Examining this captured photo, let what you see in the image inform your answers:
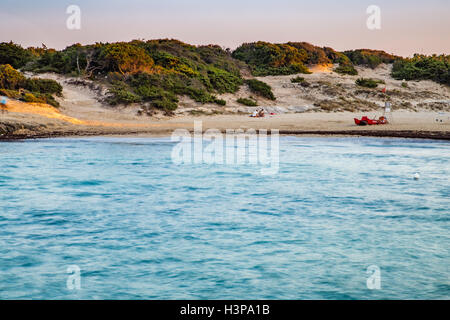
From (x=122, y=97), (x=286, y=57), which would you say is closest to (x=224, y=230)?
(x=122, y=97)

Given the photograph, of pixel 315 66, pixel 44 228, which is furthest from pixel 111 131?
pixel 315 66

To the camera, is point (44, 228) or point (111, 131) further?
point (111, 131)

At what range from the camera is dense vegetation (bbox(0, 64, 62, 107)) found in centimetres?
2788

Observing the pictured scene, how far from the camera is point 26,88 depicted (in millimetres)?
30312

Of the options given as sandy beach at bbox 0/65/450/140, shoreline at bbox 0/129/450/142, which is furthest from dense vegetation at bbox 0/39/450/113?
shoreline at bbox 0/129/450/142

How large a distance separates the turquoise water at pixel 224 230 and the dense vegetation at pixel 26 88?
1132cm

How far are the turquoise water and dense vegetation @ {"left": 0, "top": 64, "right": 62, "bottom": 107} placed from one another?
11.3 meters

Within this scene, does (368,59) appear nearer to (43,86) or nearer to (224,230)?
(43,86)

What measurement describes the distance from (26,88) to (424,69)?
3841cm

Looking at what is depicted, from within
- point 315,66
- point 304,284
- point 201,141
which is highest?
point 315,66

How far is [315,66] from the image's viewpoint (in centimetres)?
5372
